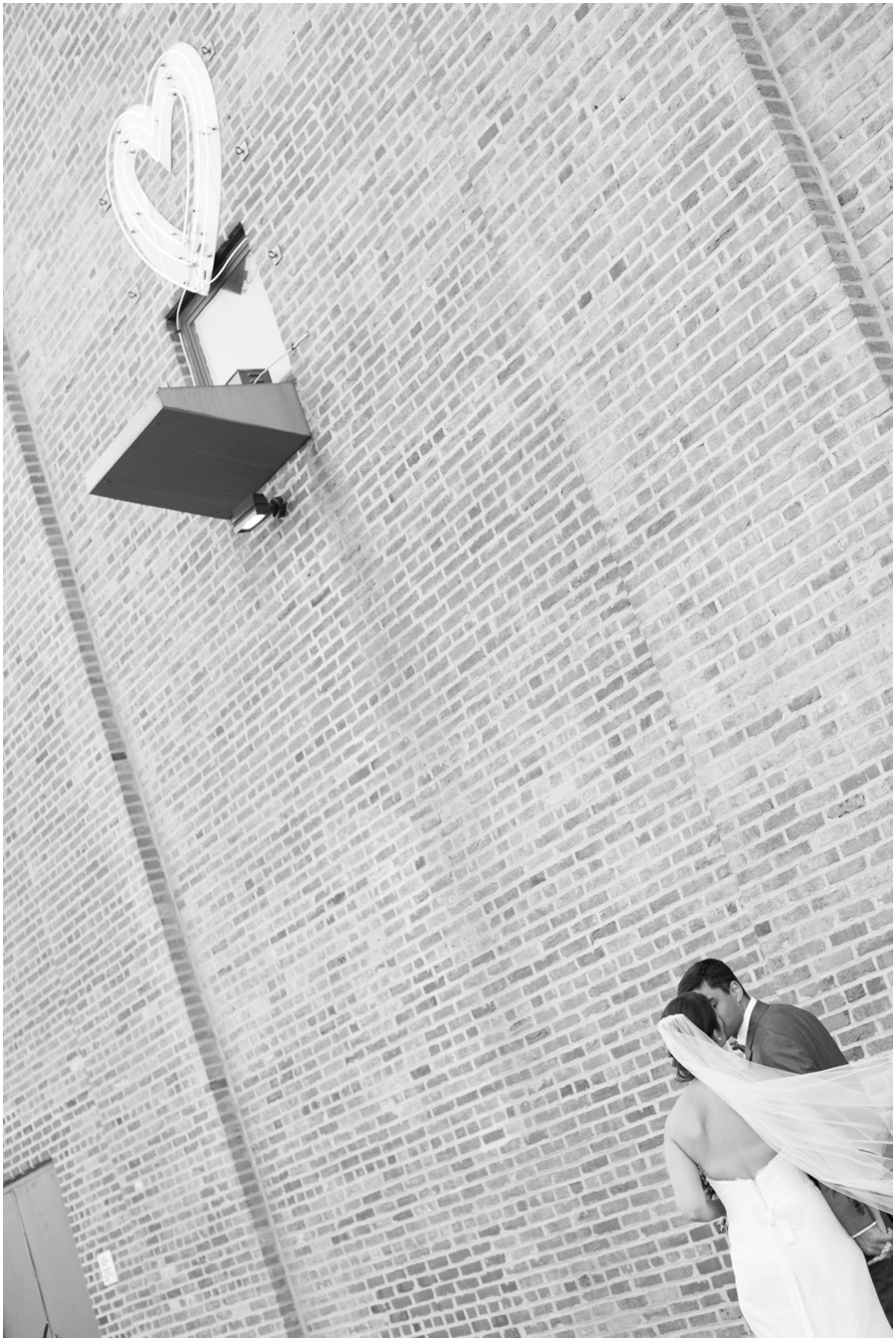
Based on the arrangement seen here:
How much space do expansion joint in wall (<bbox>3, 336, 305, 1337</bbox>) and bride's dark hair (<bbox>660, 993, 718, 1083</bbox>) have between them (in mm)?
4529

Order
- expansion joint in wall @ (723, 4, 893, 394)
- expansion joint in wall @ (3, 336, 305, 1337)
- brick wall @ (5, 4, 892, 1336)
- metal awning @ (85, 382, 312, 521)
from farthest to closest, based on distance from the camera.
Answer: expansion joint in wall @ (3, 336, 305, 1337), metal awning @ (85, 382, 312, 521), brick wall @ (5, 4, 892, 1336), expansion joint in wall @ (723, 4, 893, 394)

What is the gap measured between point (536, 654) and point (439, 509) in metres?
0.92

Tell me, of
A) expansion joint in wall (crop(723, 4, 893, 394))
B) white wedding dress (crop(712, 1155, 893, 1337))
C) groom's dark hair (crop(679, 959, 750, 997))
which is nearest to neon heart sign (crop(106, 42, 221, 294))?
expansion joint in wall (crop(723, 4, 893, 394))

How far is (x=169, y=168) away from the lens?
8.13 metres

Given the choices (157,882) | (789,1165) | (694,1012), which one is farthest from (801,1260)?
(157,882)

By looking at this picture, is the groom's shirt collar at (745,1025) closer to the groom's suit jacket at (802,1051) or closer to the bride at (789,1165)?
the groom's suit jacket at (802,1051)

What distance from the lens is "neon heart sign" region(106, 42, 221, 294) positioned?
7770 millimetres

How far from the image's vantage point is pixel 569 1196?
6449 millimetres

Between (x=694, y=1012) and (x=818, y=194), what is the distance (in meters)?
2.94

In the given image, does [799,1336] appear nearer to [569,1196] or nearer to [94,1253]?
[569,1196]

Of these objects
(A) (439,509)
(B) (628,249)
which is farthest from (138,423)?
(B) (628,249)

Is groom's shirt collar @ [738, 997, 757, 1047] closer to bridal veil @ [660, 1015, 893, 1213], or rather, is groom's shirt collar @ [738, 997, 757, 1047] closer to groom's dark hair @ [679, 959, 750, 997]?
groom's dark hair @ [679, 959, 750, 997]

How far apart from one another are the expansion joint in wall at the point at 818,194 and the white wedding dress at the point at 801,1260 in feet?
8.75

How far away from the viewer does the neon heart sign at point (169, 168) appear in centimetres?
777
